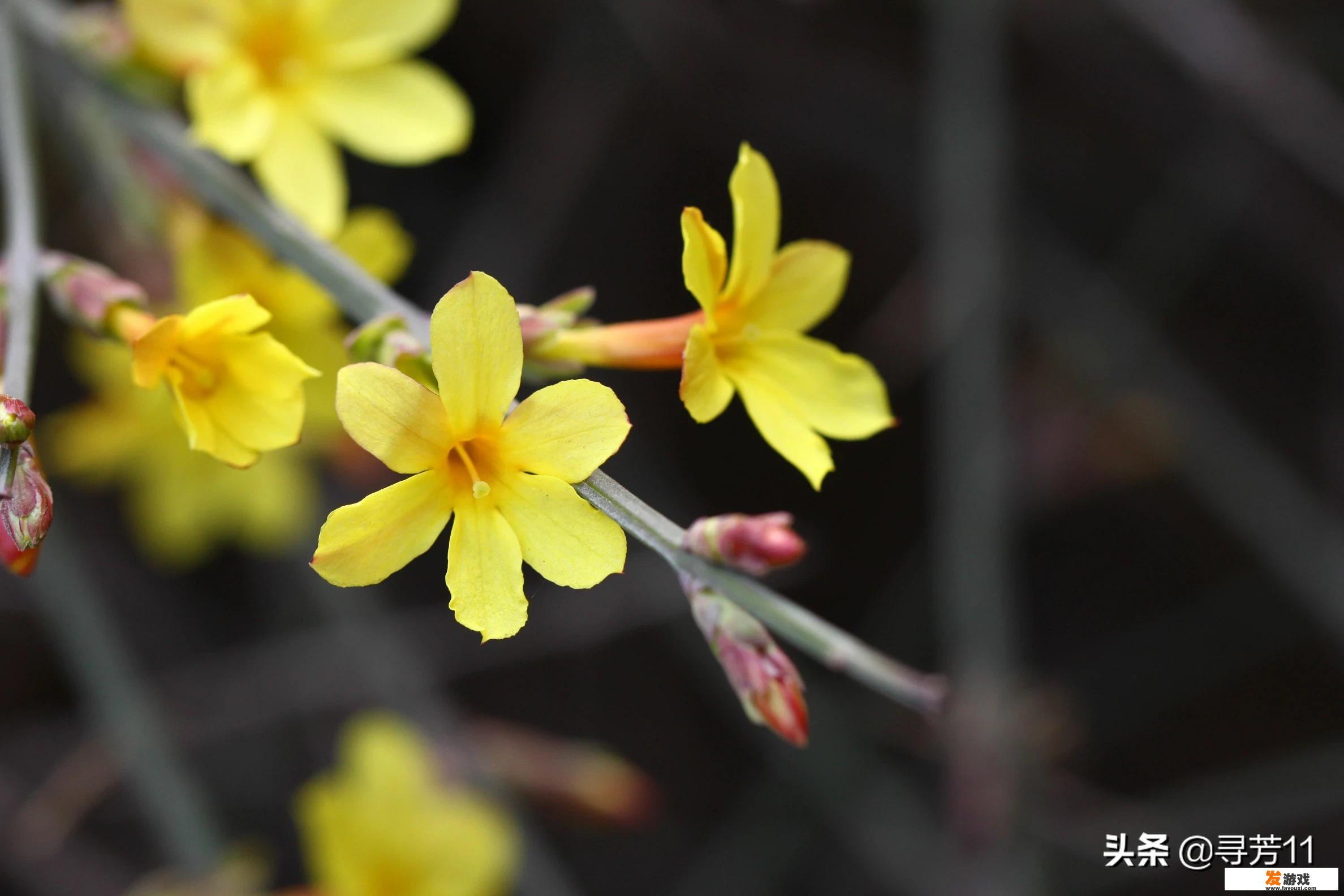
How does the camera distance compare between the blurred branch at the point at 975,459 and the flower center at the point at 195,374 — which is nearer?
the flower center at the point at 195,374

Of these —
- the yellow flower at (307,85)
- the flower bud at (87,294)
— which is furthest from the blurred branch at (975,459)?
the flower bud at (87,294)

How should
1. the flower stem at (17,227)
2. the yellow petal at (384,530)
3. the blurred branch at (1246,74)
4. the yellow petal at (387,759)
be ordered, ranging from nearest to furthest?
the yellow petal at (384,530) < the flower stem at (17,227) < the yellow petal at (387,759) < the blurred branch at (1246,74)

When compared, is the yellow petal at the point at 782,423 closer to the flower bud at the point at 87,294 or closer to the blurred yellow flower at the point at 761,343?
the blurred yellow flower at the point at 761,343

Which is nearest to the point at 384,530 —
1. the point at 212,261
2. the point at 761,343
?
the point at 761,343

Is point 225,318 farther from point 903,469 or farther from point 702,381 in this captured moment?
point 903,469

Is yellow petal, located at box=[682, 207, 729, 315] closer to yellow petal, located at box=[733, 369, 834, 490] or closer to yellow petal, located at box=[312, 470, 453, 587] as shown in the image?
yellow petal, located at box=[733, 369, 834, 490]

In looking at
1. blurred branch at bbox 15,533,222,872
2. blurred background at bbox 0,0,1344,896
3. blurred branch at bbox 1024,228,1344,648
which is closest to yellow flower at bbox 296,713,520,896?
blurred branch at bbox 15,533,222,872

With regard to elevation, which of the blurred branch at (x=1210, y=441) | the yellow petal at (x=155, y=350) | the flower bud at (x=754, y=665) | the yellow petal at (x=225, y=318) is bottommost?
the blurred branch at (x=1210, y=441)
